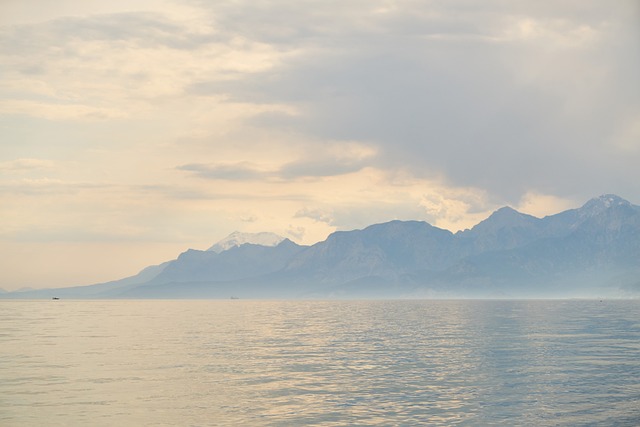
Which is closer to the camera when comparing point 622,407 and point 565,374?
point 622,407

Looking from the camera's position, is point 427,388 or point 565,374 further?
point 565,374

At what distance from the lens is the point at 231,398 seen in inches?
2403

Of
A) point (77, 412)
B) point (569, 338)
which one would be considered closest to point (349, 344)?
point (569, 338)

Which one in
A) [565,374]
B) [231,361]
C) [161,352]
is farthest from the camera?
[161,352]

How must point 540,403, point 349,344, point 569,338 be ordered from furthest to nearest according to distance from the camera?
1. point 569,338
2. point 349,344
3. point 540,403

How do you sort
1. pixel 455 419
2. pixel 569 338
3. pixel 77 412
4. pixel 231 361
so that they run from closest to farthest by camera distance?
pixel 455 419
pixel 77 412
pixel 231 361
pixel 569 338

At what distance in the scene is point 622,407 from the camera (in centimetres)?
5719

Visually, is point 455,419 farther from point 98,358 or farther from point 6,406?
point 98,358

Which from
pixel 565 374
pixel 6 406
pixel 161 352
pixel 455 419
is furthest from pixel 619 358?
pixel 6 406

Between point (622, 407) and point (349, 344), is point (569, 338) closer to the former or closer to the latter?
point (349, 344)

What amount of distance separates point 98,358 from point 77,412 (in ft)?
126

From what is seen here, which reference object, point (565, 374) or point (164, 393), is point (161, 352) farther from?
point (565, 374)

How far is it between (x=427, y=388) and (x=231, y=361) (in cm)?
3165

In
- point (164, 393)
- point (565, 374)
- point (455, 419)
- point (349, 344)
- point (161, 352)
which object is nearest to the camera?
point (455, 419)
